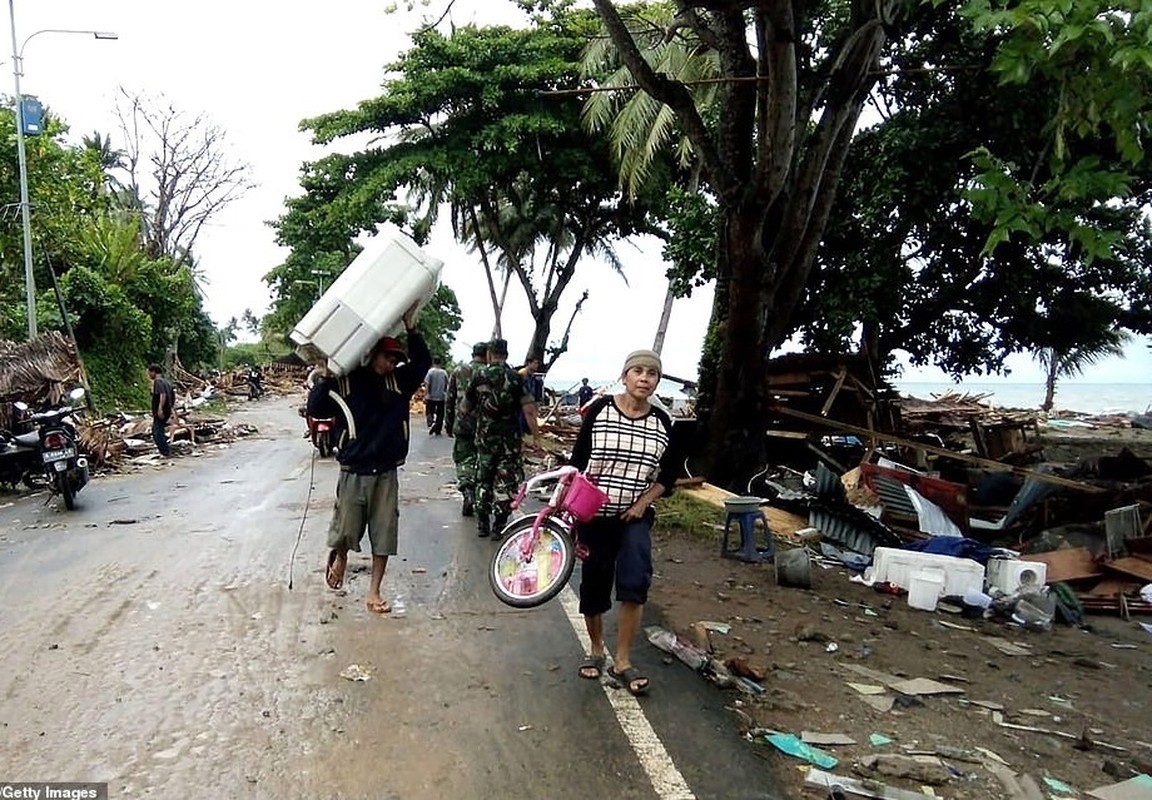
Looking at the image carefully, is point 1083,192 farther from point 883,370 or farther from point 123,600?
point 883,370

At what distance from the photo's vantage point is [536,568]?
4.30 meters

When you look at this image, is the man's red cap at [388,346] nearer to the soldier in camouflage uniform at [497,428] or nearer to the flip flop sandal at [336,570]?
the flip flop sandal at [336,570]

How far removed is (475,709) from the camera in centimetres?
386

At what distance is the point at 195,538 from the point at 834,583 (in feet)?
18.6

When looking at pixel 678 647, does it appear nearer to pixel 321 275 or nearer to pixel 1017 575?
pixel 1017 575

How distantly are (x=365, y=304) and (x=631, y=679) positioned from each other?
8.35ft

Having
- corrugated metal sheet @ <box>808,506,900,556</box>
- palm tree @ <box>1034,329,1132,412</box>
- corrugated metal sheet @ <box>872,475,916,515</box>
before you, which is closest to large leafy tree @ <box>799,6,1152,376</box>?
palm tree @ <box>1034,329,1132,412</box>

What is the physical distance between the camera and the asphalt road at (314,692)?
3.24 m

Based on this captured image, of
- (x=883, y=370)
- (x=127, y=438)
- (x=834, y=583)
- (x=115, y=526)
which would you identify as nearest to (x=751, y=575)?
(x=834, y=583)

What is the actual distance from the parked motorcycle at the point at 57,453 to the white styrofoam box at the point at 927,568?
27.8 ft

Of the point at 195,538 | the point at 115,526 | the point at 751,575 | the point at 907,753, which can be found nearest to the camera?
the point at 907,753

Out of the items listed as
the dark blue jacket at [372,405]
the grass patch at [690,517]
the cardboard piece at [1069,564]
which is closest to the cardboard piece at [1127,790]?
the dark blue jacket at [372,405]
